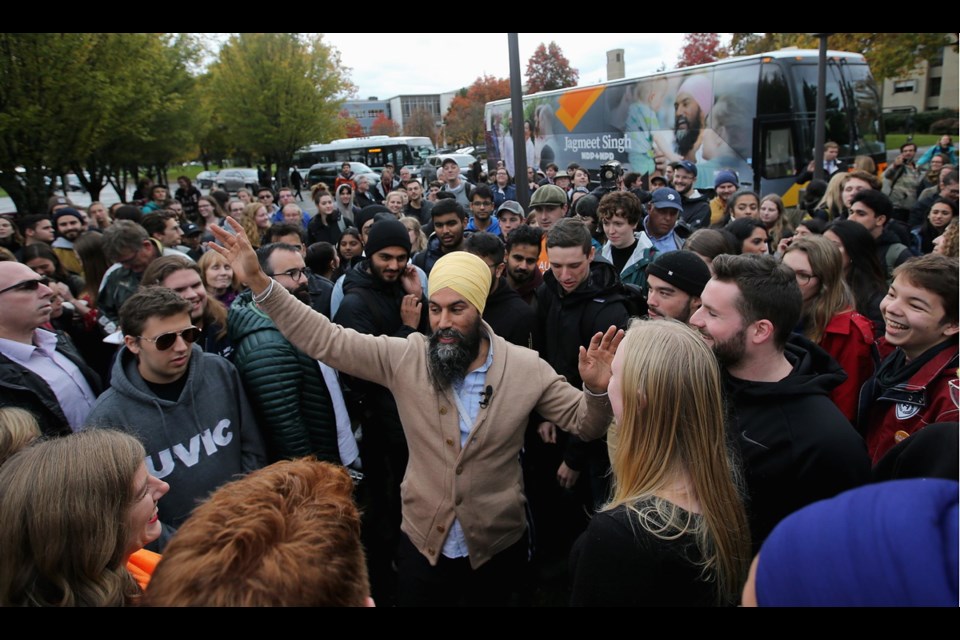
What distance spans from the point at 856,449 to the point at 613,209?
11.1ft

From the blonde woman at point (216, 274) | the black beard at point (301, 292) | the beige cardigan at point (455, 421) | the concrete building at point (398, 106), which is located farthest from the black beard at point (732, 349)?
the concrete building at point (398, 106)

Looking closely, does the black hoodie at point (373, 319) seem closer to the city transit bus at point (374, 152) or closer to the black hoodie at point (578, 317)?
the black hoodie at point (578, 317)

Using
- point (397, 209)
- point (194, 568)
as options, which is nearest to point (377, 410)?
point (194, 568)

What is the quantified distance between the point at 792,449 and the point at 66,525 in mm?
2280

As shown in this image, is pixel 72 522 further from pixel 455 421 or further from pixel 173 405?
pixel 455 421

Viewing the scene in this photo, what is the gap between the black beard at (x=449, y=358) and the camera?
2676 mm

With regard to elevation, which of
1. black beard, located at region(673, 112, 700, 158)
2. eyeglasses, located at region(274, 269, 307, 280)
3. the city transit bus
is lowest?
eyeglasses, located at region(274, 269, 307, 280)

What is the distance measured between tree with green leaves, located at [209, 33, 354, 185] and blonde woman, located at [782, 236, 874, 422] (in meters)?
30.8

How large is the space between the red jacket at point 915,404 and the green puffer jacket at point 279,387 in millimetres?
2757

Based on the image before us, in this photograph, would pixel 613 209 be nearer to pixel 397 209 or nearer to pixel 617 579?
pixel 617 579

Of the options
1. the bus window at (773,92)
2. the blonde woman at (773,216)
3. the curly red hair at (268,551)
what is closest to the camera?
the curly red hair at (268,551)

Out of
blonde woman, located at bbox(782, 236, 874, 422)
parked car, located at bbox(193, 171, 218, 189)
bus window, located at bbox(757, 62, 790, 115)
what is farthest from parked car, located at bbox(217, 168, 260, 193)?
blonde woman, located at bbox(782, 236, 874, 422)

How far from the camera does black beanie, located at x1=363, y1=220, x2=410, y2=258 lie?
387 cm

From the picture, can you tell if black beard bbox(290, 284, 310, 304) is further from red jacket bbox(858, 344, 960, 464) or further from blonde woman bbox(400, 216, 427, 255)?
red jacket bbox(858, 344, 960, 464)
